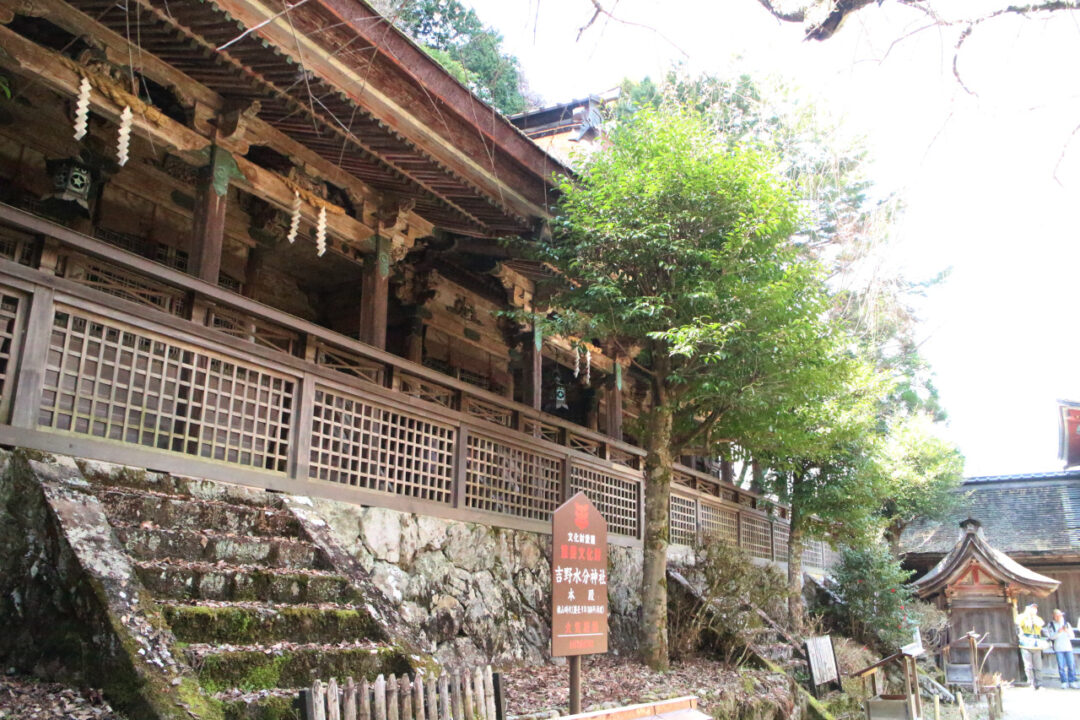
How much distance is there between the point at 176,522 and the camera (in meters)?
5.97

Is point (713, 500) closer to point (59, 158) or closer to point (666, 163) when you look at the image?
point (666, 163)

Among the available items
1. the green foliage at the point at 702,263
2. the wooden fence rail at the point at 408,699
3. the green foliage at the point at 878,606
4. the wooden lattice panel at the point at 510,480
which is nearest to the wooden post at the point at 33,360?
the wooden fence rail at the point at 408,699

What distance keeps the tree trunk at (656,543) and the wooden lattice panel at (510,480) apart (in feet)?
4.77

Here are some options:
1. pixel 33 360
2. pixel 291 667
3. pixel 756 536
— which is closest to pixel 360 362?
pixel 33 360

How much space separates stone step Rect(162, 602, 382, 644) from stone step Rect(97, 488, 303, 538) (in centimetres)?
91

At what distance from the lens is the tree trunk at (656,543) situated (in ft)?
32.2

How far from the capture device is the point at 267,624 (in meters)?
5.34

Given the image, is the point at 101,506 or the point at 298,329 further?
the point at 298,329

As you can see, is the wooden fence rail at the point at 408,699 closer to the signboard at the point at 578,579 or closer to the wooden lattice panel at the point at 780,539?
the signboard at the point at 578,579

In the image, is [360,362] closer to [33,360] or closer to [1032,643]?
[33,360]

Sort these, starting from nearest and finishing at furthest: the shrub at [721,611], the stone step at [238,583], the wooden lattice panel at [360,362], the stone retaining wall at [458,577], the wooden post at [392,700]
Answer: the wooden post at [392,700]
the stone step at [238,583]
the stone retaining wall at [458,577]
the wooden lattice panel at [360,362]
the shrub at [721,611]

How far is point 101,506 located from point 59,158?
5.58 metres

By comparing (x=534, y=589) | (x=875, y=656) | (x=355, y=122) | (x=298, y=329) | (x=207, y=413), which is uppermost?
(x=355, y=122)

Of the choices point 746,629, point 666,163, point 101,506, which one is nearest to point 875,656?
point 746,629
